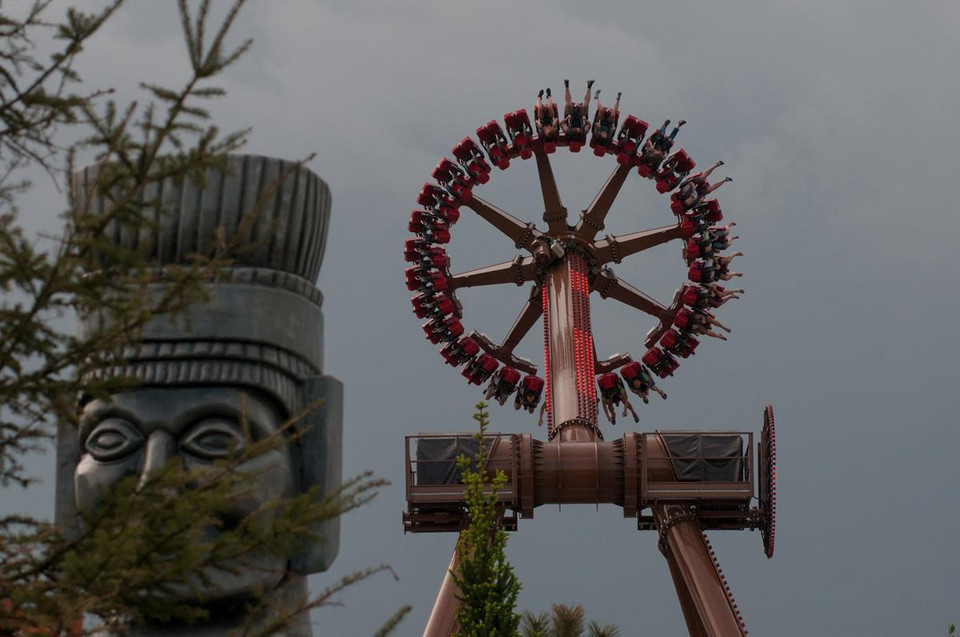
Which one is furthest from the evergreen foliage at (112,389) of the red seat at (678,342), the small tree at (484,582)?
the red seat at (678,342)

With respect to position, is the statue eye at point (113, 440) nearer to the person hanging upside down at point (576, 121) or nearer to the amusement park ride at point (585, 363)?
the amusement park ride at point (585, 363)

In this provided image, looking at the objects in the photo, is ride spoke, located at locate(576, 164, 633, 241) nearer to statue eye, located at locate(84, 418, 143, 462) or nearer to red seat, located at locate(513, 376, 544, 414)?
red seat, located at locate(513, 376, 544, 414)

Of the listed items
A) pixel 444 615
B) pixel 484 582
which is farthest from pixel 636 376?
pixel 484 582

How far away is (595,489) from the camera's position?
26562 millimetres

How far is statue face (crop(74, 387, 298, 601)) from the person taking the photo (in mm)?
8133

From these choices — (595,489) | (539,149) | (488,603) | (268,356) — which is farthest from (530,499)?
(268,356)

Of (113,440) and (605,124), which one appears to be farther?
(605,124)

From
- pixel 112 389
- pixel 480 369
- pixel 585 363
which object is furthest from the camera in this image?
pixel 480 369

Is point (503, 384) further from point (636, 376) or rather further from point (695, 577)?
point (695, 577)

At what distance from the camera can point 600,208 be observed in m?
32.8

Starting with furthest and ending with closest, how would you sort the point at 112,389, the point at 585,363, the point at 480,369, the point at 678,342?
the point at 480,369
the point at 678,342
the point at 585,363
the point at 112,389

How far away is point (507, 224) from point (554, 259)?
1.66 m

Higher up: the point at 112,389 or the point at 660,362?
the point at 660,362

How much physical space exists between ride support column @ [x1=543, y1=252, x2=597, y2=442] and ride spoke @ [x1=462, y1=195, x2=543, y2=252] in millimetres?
1038
